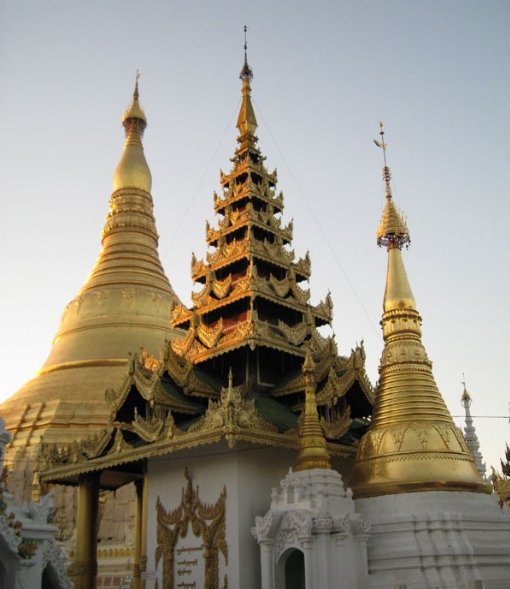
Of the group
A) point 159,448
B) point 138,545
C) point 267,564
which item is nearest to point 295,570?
point 267,564

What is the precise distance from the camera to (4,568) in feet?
30.2

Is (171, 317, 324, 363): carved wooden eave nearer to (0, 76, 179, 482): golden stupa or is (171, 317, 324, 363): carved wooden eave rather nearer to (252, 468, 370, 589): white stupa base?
(252, 468, 370, 589): white stupa base

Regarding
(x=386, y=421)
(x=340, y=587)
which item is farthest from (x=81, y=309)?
(x=340, y=587)

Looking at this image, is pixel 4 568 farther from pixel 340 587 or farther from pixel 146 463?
pixel 146 463

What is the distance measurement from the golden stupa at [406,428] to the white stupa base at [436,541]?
288mm

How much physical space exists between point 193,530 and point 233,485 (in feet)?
4.92

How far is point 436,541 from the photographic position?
13391mm

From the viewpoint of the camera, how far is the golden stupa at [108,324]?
2580cm

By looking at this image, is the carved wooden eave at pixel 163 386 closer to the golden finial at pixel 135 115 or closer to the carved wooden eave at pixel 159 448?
the carved wooden eave at pixel 159 448

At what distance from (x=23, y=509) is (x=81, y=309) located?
21.4m

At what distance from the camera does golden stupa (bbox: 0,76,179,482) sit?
25.8 metres

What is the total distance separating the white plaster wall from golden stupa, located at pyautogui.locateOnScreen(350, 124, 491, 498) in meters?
1.90

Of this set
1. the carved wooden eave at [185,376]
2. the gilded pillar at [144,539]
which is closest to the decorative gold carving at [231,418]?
the carved wooden eave at [185,376]

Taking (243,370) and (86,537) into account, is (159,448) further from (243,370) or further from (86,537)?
(86,537)
